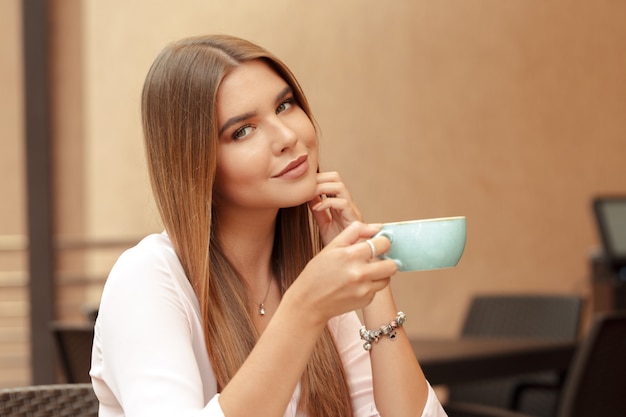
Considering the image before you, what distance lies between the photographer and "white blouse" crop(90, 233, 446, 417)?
119 centimetres

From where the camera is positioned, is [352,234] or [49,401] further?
[49,401]

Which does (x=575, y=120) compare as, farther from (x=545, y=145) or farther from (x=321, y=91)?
(x=321, y=91)

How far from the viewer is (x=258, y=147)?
4.37 feet

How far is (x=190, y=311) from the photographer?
4.42ft

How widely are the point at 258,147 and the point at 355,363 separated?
0.44 meters

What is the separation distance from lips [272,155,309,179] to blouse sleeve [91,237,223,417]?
0.69ft

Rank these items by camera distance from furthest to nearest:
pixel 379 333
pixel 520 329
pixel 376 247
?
pixel 520 329
pixel 379 333
pixel 376 247

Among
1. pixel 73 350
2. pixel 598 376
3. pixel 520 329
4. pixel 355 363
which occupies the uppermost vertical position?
pixel 355 363

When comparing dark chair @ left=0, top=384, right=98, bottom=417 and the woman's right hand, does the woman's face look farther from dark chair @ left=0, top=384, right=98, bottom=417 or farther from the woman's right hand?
dark chair @ left=0, top=384, right=98, bottom=417

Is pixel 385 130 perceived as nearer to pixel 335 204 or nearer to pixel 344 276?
pixel 335 204

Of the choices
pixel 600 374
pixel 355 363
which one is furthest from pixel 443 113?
pixel 355 363

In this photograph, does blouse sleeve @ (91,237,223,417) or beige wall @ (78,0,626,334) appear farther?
beige wall @ (78,0,626,334)

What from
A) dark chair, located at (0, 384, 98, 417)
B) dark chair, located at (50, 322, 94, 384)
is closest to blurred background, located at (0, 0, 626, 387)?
dark chair, located at (50, 322, 94, 384)

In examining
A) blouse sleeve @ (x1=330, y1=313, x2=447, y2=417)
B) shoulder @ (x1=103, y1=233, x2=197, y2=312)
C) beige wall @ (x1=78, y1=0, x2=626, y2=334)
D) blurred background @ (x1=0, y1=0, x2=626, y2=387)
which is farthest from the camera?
beige wall @ (x1=78, y1=0, x2=626, y2=334)
